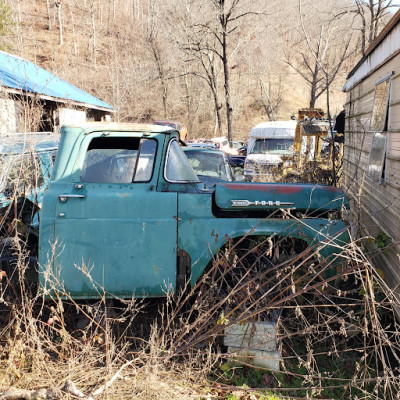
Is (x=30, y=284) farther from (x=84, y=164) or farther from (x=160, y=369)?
(x=160, y=369)

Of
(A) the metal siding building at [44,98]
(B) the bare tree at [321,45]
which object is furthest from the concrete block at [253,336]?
(A) the metal siding building at [44,98]

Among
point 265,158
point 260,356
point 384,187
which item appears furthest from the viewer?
point 265,158

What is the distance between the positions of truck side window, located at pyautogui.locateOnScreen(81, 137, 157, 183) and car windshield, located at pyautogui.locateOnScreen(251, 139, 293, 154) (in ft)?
38.0

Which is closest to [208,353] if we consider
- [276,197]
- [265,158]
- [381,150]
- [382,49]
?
[276,197]

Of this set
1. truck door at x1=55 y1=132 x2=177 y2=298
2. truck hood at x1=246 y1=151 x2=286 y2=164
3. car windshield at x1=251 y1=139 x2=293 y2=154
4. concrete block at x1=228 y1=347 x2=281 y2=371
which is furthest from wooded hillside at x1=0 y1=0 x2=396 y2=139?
concrete block at x1=228 y1=347 x2=281 y2=371

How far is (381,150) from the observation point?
189 inches

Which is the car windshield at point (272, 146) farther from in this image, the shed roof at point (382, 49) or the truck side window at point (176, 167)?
the truck side window at point (176, 167)

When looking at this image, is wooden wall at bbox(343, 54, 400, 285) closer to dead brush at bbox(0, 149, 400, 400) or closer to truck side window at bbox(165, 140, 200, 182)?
dead brush at bbox(0, 149, 400, 400)

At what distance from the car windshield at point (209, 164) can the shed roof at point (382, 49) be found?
10.0 feet

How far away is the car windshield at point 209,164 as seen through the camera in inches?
318

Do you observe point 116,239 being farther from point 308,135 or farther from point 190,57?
point 190,57

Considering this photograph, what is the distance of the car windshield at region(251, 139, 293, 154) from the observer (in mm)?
15102

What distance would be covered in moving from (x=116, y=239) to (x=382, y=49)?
3975mm

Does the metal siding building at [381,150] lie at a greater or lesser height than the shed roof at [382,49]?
lesser
